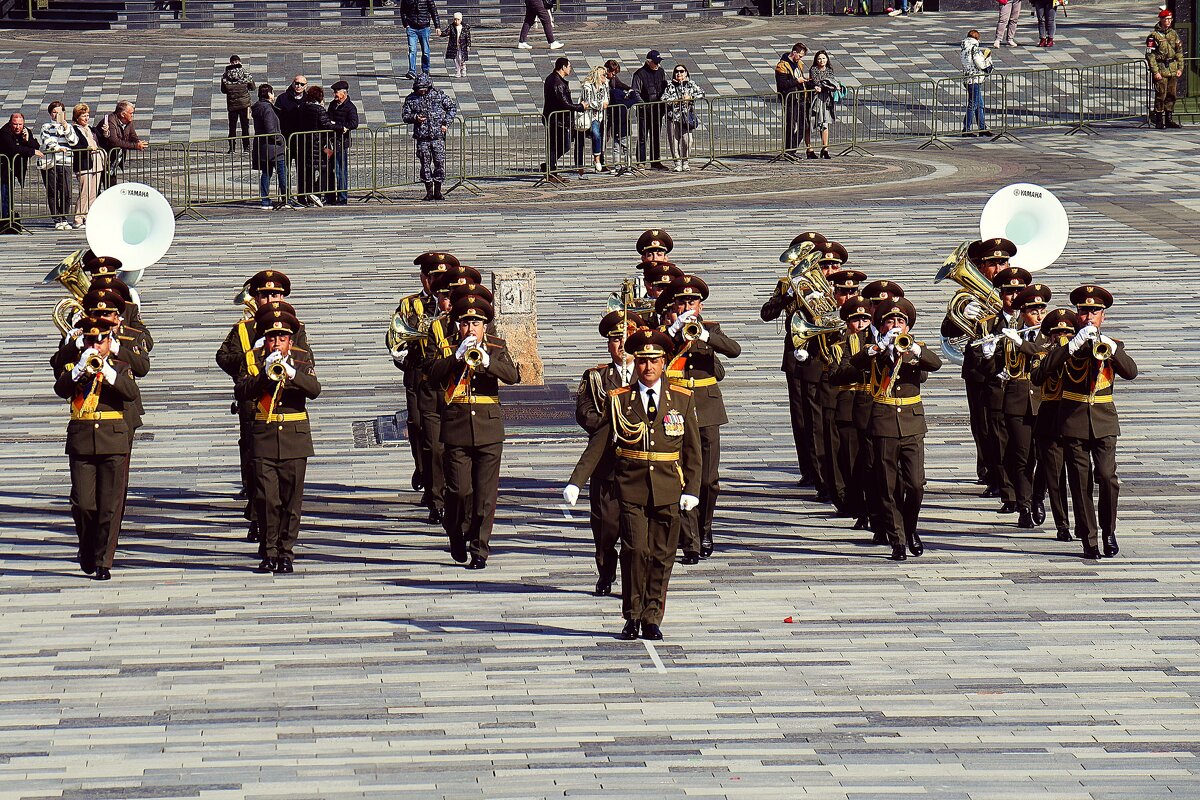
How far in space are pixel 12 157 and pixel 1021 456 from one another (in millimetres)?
15418

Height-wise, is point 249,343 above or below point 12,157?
below

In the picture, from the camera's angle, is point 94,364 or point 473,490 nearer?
point 94,364

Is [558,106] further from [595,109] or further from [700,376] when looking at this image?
[700,376]

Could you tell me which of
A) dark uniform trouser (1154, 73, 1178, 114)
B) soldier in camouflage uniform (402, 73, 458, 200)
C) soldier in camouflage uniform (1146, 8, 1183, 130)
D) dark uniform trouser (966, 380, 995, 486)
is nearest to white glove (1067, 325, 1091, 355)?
dark uniform trouser (966, 380, 995, 486)

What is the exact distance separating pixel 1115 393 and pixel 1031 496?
3.78 m

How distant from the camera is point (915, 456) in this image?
1281 centimetres

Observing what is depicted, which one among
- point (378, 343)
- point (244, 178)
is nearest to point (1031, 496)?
point (378, 343)

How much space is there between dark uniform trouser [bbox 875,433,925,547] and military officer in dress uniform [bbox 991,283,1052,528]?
103 cm

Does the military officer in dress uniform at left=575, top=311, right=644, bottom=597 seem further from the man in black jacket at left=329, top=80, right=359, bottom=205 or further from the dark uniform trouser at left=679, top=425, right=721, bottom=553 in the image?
the man in black jacket at left=329, top=80, right=359, bottom=205

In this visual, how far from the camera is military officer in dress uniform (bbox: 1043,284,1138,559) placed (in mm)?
12516

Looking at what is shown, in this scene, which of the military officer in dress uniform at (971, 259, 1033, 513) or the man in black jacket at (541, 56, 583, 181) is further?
the man in black jacket at (541, 56, 583, 181)

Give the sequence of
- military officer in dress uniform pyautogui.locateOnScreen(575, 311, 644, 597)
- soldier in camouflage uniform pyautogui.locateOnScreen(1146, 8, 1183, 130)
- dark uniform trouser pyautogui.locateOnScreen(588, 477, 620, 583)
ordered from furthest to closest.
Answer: soldier in camouflage uniform pyautogui.locateOnScreen(1146, 8, 1183, 130) → dark uniform trouser pyautogui.locateOnScreen(588, 477, 620, 583) → military officer in dress uniform pyautogui.locateOnScreen(575, 311, 644, 597)

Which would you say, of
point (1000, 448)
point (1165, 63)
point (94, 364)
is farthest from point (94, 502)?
point (1165, 63)

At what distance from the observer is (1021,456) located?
13555mm
